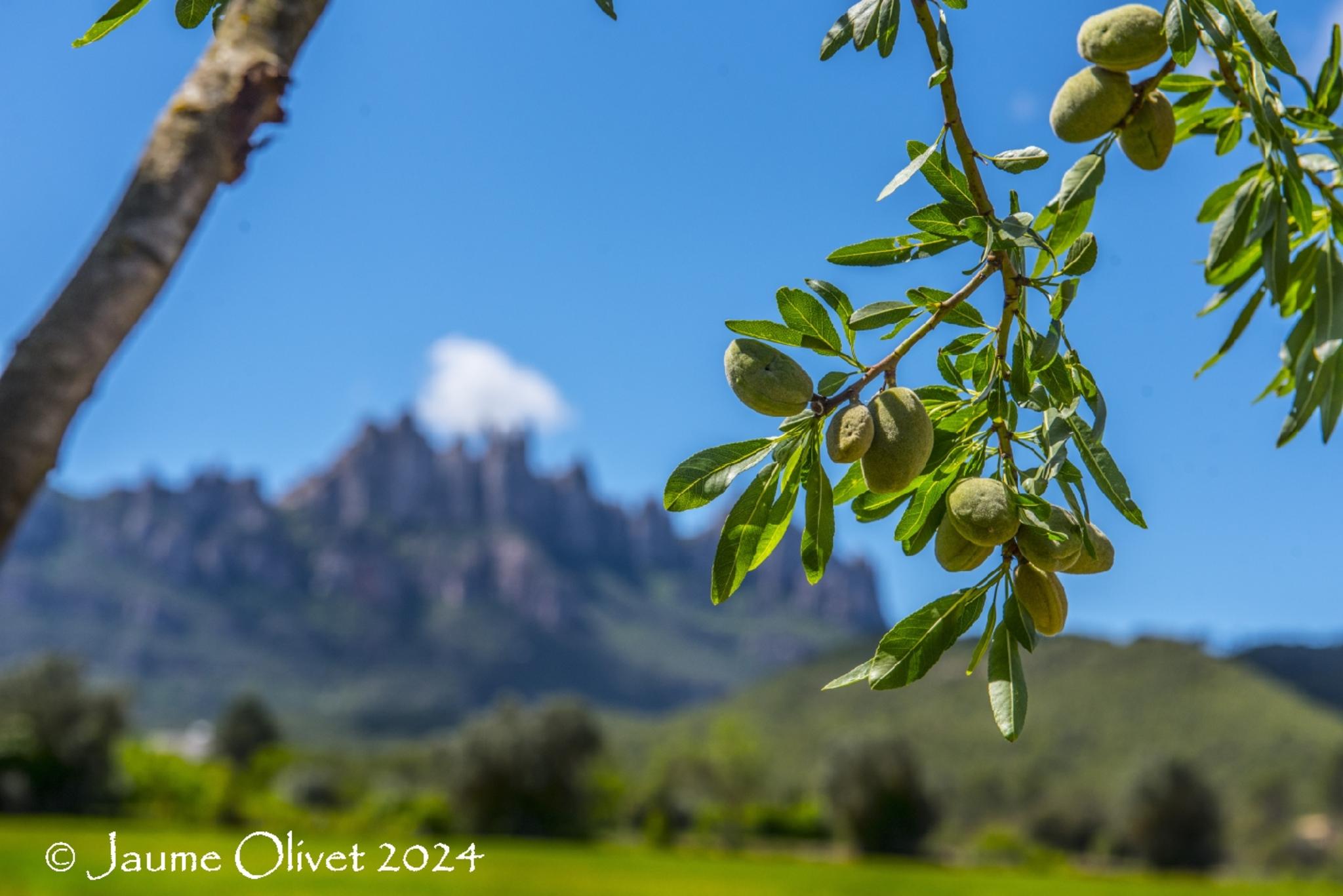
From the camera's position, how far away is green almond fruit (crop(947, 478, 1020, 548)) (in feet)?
3.58

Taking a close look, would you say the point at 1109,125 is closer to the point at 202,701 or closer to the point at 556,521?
the point at 202,701

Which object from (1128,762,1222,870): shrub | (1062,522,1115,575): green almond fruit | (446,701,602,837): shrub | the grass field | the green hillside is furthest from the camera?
(446,701,602,837): shrub

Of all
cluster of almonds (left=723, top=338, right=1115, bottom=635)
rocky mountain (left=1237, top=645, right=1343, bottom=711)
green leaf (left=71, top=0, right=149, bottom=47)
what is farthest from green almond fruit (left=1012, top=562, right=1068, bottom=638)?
rocky mountain (left=1237, top=645, right=1343, bottom=711)

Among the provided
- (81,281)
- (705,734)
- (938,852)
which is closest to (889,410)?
(81,281)

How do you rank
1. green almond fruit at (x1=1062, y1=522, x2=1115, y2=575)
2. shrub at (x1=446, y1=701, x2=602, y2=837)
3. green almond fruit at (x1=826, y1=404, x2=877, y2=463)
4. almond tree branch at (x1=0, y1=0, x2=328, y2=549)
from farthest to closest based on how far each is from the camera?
1. shrub at (x1=446, y1=701, x2=602, y2=837)
2. green almond fruit at (x1=1062, y1=522, x2=1115, y2=575)
3. green almond fruit at (x1=826, y1=404, x2=877, y2=463)
4. almond tree branch at (x1=0, y1=0, x2=328, y2=549)

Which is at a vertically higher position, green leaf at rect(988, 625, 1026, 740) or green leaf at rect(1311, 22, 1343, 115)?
green leaf at rect(1311, 22, 1343, 115)

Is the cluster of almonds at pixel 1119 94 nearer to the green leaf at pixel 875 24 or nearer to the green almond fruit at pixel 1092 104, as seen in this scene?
the green almond fruit at pixel 1092 104

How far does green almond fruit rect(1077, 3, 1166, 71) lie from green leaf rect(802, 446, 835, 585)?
55 centimetres

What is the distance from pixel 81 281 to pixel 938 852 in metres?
64.7

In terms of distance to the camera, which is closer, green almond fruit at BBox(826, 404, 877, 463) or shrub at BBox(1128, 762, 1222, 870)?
green almond fruit at BBox(826, 404, 877, 463)

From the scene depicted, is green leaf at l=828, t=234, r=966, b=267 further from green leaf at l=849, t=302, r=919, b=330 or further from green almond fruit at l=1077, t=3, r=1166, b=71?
green almond fruit at l=1077, t=3, r=1166, b=71

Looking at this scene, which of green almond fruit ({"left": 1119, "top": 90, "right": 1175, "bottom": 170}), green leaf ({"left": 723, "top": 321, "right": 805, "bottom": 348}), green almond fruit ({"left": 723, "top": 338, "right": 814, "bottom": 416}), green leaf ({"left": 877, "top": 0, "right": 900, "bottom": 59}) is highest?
green leaf ({"left": 877, "top": 0, "right": 900, "bottom": 59})

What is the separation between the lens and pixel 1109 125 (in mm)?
1252

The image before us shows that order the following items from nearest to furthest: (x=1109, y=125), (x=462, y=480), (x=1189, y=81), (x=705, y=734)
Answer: (x=1109, y=125) → (x=1189, y=81) → (x=705, y=734) → (x=462, y=480)
